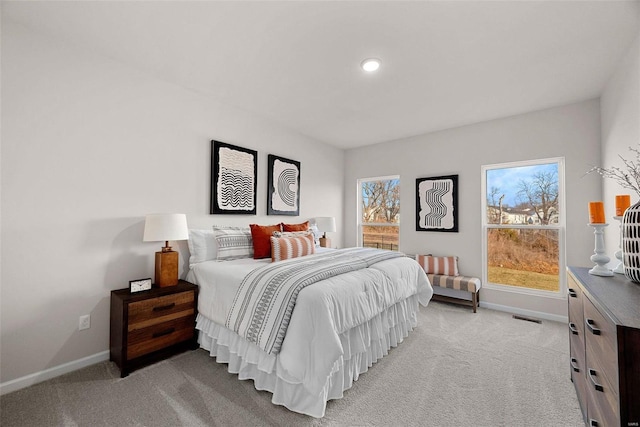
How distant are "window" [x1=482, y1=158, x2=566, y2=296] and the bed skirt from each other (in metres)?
2.00

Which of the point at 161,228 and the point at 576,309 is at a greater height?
the point at 161,228

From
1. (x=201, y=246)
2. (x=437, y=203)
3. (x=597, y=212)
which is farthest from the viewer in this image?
(x=437, y=203)

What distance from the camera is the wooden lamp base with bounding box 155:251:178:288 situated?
2475 mm

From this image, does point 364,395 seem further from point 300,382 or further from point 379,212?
point 379,212

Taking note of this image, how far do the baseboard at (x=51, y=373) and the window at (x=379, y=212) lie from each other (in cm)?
404

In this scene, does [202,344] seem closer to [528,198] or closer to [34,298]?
[34,298]

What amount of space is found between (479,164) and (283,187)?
288 centimetres

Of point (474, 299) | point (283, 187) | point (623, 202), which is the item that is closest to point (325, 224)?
point (283, 187)

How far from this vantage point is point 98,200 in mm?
2379

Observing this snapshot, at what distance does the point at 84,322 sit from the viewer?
230cm

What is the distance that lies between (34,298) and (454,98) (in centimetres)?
436

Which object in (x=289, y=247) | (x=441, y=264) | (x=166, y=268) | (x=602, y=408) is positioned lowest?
(x=602, y=408)

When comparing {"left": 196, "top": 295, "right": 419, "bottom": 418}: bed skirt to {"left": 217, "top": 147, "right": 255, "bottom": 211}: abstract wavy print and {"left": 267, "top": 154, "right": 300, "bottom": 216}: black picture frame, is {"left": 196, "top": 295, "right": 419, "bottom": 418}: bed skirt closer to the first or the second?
{"left": 217, "top": 147, "right": 255, "bottom": 211}: abstract wavy print

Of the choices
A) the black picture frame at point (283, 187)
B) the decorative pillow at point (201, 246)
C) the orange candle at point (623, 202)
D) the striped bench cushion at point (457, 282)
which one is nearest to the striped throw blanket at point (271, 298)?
the decorative pillow at point (201, 246)
